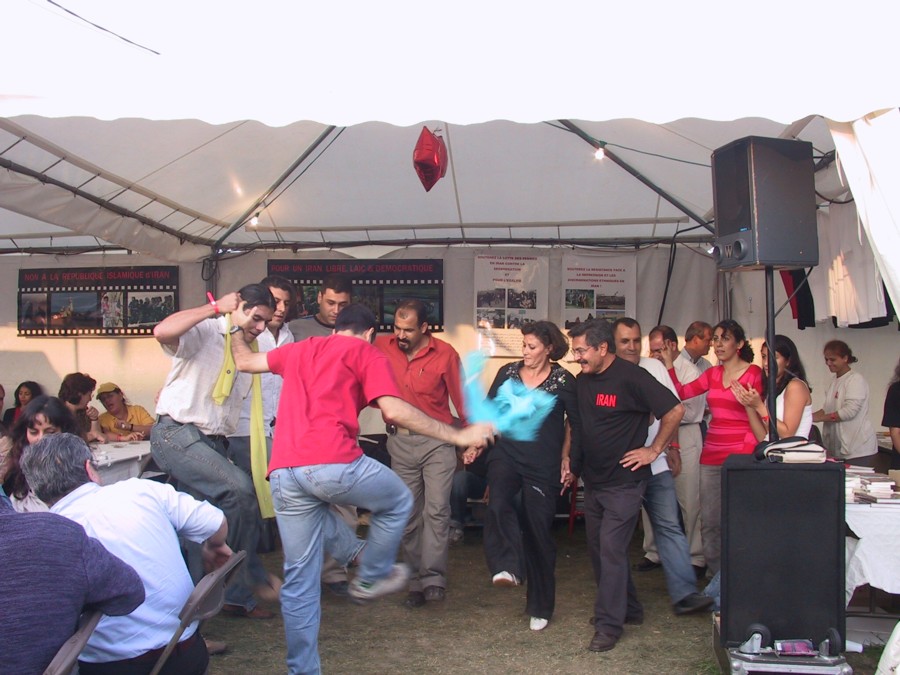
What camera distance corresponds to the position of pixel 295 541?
3365 mm

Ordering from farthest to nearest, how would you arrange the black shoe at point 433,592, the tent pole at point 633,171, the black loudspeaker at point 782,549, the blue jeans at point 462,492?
the blue jeans at point 462,492 < the tent pole at point 633,171 < the black shoe at point 433,592 < the black loudspeaker at point 782,549

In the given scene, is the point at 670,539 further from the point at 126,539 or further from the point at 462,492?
the point at 126,539

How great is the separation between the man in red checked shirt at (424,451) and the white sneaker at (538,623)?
0.66m

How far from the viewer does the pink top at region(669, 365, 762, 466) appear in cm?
474

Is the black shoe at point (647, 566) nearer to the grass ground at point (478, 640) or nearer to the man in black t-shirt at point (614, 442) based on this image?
the grass ground at point (478, 640)

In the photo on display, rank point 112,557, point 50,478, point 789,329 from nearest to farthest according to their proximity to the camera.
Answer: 1. point 112,557
2. point 50,478
3. point 789,329

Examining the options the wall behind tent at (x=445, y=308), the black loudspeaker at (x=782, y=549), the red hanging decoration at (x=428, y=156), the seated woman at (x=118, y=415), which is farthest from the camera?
the wall behind tent at (x=445, y=308)

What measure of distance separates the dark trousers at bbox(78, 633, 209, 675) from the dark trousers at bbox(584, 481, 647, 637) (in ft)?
7.27

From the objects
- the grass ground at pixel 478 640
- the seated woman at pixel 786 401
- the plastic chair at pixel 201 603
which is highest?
the seated woman at pixel 786 401

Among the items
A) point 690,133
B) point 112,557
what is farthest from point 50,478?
point 690,133

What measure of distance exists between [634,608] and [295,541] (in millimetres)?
2112

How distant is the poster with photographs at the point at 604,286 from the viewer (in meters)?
7.32

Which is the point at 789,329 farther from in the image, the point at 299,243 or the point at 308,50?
the point at 308,50

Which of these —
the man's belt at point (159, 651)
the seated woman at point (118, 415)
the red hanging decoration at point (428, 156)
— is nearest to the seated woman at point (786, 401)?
the red hanging decoration at point (428, 156)
